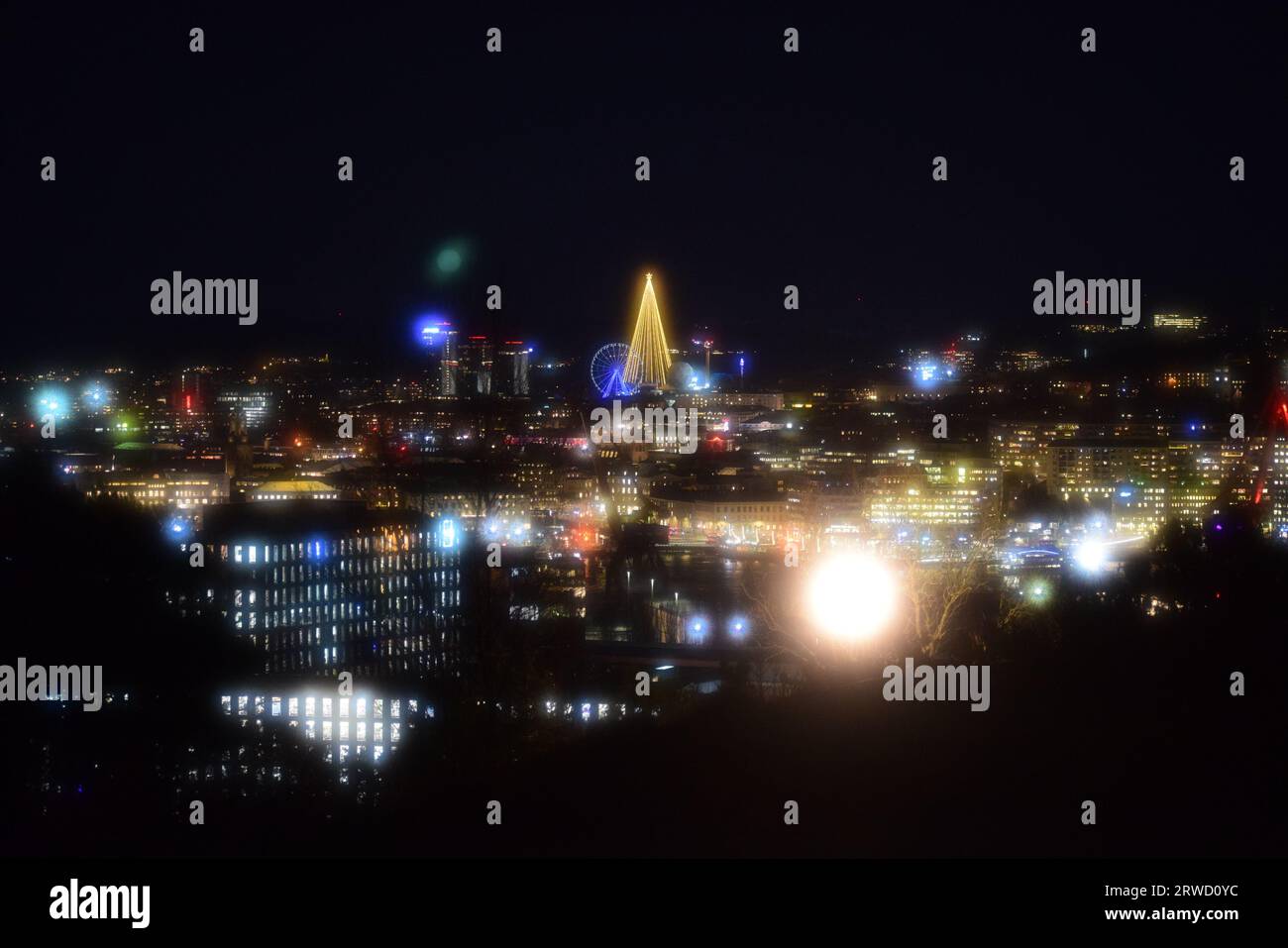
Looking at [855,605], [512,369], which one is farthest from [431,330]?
[855,605]

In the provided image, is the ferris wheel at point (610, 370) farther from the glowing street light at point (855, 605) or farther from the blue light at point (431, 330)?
the glowing street light at point (855, 605)

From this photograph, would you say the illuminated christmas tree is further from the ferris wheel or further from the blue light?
the blue light

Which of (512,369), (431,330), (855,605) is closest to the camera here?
(855,605)

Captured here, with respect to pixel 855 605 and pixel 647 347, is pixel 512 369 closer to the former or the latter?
pixel 647 347

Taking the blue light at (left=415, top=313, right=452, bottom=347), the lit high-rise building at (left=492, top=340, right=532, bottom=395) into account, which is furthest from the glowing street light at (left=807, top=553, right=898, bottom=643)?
the lit high-rise building at (left=492, top=340, right=532, bottom=395)

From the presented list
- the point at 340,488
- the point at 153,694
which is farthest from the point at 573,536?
the point at 153,694
